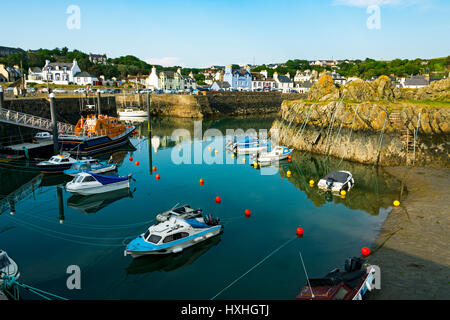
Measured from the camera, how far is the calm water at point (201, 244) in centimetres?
1470

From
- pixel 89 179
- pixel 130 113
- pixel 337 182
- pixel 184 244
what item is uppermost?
pixel 130 113

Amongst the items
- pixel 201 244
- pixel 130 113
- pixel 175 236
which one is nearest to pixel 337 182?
pixel 201 244

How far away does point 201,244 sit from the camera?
60.1 ft

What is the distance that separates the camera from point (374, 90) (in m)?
47.0

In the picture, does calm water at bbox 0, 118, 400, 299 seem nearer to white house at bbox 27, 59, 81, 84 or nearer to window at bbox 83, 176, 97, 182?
window at bbox 83, 176, 97, 182

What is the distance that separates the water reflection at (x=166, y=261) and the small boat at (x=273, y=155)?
69.2ft

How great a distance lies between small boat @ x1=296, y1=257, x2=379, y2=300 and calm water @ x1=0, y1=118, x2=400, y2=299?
1844 millimetres

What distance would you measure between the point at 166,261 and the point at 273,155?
79.3 ft

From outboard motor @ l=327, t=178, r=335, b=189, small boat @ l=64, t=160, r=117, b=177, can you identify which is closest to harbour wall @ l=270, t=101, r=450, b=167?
outboard motor @ l=327, t=178, r=335, b=189

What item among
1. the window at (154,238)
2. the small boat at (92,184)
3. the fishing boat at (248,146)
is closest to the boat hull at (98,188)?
the small boat at (92,184)

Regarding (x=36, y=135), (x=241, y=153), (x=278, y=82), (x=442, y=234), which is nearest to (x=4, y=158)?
(x=36, y=135)

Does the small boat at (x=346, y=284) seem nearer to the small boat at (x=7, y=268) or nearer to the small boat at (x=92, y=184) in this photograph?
the small boat at (x=7, y=268)

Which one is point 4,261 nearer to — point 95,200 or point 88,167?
point 95,200
